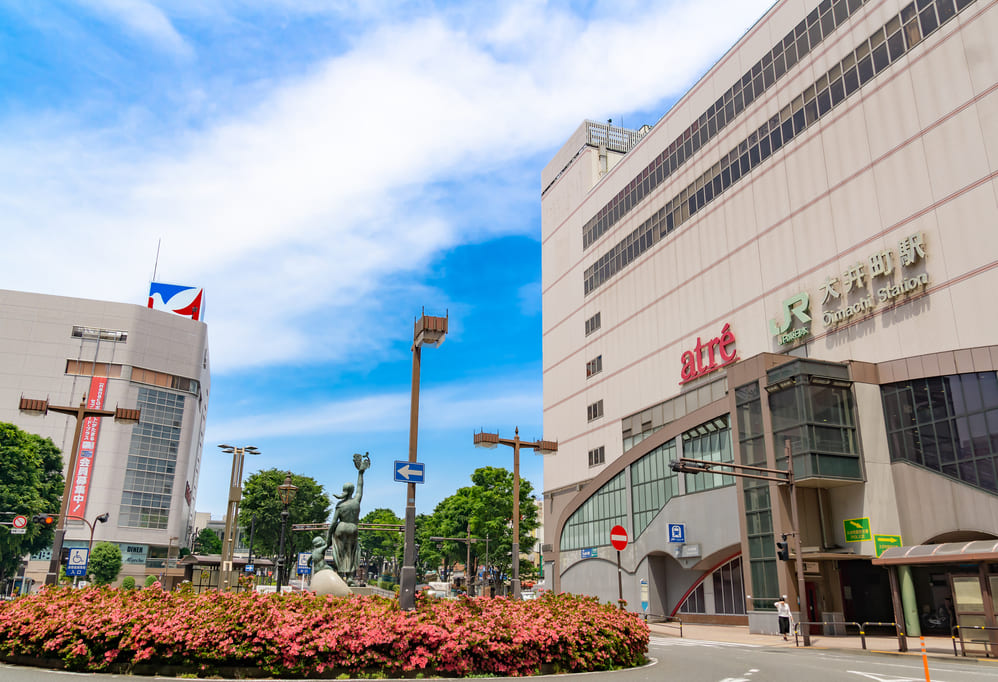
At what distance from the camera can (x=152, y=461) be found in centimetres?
9019

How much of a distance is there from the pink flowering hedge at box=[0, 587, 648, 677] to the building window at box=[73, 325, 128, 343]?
85.4m

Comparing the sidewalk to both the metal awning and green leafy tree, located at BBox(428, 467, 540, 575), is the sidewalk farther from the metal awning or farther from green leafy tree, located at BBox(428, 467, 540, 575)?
green leafy tree, located at BBox(428, 467, 540, 575)

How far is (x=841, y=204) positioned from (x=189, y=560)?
174ft

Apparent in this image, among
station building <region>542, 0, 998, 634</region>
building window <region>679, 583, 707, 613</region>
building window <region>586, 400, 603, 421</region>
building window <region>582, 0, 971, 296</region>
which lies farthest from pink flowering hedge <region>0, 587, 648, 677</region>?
building window <region>586, 400, 603, 421</region>

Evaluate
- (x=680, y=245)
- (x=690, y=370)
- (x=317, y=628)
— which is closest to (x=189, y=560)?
(x=690, y=370)

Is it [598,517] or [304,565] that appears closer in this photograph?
[598,517]

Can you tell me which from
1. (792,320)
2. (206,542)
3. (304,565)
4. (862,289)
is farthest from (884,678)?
(206,542)

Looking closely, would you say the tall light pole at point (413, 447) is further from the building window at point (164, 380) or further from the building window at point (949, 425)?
the building window at point (164, 380)

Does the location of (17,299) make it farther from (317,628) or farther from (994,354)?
(994,354)

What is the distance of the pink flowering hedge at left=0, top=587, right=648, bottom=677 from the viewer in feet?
41.9

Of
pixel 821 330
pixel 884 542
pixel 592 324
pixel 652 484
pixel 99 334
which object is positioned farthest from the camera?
pixel 99 334

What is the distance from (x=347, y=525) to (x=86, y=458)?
243ft

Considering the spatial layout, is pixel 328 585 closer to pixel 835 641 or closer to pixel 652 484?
pixel 835 641

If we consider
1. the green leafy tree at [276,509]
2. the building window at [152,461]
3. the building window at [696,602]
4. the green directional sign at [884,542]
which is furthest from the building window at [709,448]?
the building window at [152,461]
